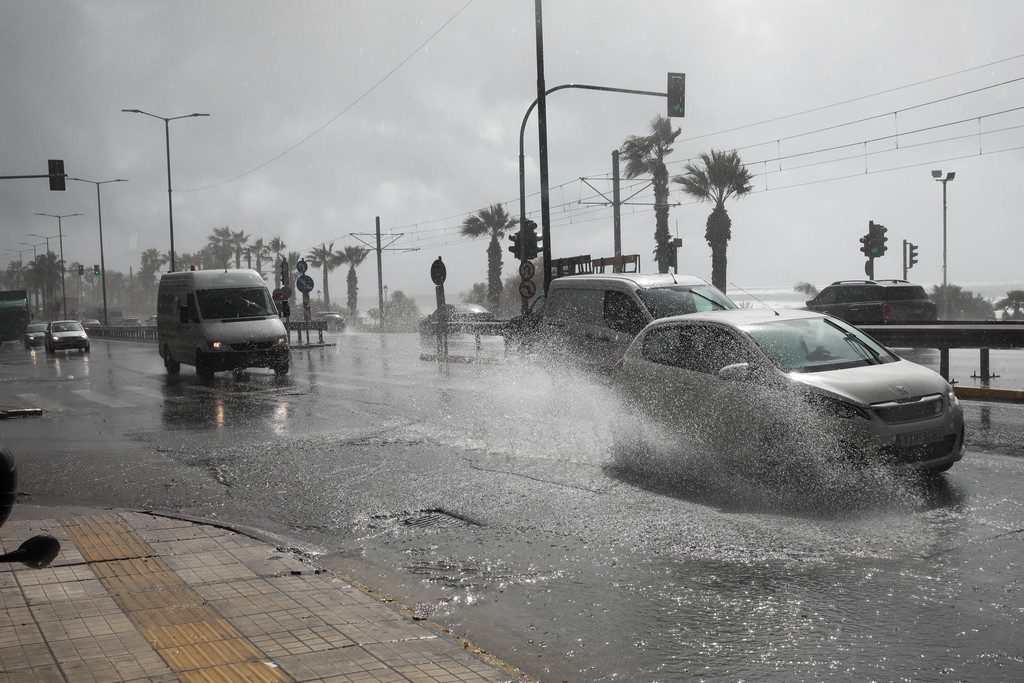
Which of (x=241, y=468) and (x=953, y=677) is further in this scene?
(x=241, y=468)

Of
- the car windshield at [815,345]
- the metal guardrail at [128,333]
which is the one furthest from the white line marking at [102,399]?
the metal guardrail at [128,333]

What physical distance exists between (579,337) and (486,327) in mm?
23515

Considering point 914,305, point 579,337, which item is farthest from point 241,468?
point 914,305

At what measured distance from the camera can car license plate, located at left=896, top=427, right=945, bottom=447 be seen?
6891mm

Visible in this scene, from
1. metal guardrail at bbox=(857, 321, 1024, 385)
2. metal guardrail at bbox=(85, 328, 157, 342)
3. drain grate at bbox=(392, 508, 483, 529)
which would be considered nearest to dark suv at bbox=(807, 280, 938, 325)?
metal guardrail at bbox=(857, 321, 1024, 385)

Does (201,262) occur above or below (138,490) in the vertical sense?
above

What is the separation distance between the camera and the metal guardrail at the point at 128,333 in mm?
55231

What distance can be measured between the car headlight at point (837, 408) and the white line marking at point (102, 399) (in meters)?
11.9

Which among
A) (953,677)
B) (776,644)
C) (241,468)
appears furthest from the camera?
(241,468)

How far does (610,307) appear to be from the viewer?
12.7m

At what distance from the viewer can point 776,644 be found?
4.17 m

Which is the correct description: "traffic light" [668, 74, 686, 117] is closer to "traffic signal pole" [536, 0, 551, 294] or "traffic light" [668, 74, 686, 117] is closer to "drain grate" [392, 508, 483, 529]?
"traffic signal pole" [536, 0, 551, 294]

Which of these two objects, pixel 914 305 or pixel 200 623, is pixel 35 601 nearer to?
pixel 200 623

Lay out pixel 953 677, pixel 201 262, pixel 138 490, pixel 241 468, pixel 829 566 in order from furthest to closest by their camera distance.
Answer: pixel 201 262
pixel 241 468
pixel 138 490
pixel 829 566
pixel 953 677
